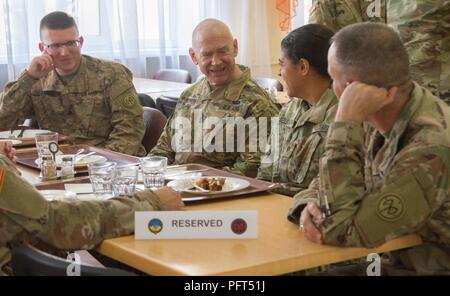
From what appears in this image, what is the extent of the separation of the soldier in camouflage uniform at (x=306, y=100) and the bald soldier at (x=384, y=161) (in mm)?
643

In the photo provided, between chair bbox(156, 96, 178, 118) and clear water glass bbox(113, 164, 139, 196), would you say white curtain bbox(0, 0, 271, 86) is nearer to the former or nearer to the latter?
chair bbox(156, 96, 178, 118)

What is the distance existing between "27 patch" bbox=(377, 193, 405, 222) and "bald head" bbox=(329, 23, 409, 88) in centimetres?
29

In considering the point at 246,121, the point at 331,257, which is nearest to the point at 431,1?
the point at 246,121

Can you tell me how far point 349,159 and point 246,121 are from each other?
1.38 metres

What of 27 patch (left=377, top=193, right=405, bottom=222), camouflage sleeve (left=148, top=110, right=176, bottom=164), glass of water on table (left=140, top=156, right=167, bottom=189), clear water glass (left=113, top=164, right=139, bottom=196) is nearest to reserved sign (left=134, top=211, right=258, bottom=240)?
27 patch (left=377, top=193, right=405, bottom=222)

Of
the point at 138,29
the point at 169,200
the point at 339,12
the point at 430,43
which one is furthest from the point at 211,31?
the point at 138,29

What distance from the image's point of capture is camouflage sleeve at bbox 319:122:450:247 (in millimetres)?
1810

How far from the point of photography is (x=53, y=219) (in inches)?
73.4

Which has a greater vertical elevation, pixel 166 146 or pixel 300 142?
pixel 300 142

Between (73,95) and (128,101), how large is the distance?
285mm

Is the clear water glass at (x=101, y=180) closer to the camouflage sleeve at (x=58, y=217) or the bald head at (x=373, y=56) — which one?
the camouflage sleeve at (x=58, y=217)

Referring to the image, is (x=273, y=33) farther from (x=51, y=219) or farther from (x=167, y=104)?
(x=51, y=219)

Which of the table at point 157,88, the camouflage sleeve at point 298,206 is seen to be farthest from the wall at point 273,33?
the camouflage sleeve at point 298,206

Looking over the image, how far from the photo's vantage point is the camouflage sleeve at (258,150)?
10.3ft
